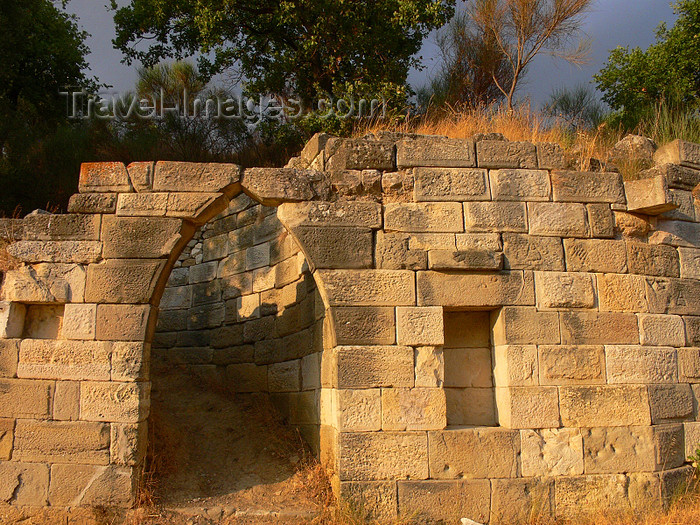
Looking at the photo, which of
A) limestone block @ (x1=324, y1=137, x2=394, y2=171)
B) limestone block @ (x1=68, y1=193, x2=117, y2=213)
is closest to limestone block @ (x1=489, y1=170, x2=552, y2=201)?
limestone block @ (x1=324, y1=137, x2=394, y2=171)

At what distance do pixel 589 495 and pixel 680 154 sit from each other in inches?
148

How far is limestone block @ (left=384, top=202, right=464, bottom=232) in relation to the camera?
18.7 feet

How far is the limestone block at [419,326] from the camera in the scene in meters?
5.42

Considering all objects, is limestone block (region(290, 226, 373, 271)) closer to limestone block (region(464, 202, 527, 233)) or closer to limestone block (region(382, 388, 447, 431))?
limestone block (region(464, 202, 527, 233))

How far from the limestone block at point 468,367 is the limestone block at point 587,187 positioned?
1.77 m

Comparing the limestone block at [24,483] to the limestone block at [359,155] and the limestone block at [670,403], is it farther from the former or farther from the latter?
the limestone block at [670,403]

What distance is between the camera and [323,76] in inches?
457

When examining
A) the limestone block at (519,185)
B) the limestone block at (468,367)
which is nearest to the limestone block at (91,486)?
the limestone block at (468,367)

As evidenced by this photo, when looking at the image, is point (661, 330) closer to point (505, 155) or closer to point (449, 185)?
point (505, 155)

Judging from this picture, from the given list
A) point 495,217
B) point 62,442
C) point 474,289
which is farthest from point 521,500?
point 62,442

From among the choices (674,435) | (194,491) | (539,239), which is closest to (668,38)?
(539,239)

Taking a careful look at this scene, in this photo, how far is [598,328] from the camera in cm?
570

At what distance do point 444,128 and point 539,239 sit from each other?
7.68 ft

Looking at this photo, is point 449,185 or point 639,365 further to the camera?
point 449,185
